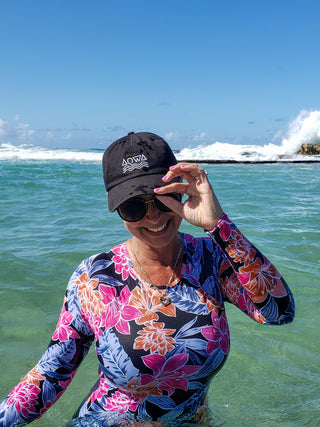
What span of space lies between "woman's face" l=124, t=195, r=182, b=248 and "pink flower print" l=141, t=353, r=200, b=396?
1.50 ft

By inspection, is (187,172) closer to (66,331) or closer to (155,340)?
(155,340)

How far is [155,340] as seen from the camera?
1.72 metres

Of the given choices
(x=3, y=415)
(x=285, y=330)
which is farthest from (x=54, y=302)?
A: (x=3, y=415)

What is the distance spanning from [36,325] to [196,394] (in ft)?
8.80

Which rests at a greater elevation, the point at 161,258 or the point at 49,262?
the point at 161,258

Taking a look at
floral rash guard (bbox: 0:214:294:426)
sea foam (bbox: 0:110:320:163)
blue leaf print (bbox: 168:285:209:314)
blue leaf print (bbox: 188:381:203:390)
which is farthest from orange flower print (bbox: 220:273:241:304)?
sea foam (bbox: 0:110:320:163)

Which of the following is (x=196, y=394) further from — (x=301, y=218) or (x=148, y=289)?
(x=301, y=218)

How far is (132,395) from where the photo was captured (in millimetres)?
1861

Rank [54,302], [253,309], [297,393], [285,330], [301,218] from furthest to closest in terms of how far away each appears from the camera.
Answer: [301,218], [54,302], [285,330], [297,393], [253,309]

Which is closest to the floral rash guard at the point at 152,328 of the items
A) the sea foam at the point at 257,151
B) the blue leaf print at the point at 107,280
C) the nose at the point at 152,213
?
the blue leaf print at the point at 107,280

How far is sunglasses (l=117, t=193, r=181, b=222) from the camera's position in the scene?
1.71 metres

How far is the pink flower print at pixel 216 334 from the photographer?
5.76 ft

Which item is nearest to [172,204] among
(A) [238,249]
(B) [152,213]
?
(B) [152,213]

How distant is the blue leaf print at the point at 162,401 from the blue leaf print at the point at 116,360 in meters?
0.15
